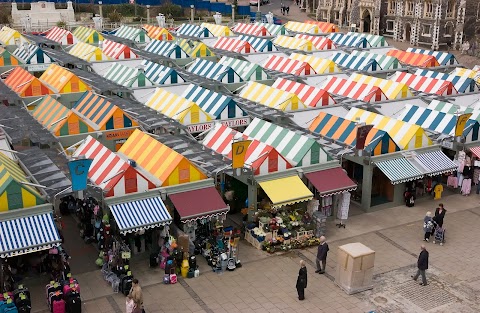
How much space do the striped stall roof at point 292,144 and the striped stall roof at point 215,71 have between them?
8.51 meters

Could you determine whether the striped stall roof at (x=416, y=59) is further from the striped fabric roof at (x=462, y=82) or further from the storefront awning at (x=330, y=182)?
the storefront awning at (x=330, y=182)

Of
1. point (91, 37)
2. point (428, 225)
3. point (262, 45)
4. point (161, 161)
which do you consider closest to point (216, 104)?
point (161, 161)

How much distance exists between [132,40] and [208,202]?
3000cm

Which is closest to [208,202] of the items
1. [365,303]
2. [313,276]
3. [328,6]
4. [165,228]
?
[165,228]

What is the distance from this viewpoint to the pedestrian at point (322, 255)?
1675 centimetres

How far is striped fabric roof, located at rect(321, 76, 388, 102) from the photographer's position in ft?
91.6

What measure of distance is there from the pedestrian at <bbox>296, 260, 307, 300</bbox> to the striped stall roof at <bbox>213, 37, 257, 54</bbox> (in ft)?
86.9

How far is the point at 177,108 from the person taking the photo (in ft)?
81.9

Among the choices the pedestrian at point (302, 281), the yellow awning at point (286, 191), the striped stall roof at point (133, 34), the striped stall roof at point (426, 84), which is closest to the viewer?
the pedestrian at point (302, 281)

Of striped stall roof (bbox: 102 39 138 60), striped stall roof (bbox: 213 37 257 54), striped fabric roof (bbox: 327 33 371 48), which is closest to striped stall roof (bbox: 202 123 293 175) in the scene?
striped stall roof (bbox: 102 39 138 60)

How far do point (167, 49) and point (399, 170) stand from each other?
21736 millimetres

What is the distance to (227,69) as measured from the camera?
100 feet

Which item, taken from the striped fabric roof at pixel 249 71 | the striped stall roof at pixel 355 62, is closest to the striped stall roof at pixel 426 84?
the striped stall roof at pixel 355 62

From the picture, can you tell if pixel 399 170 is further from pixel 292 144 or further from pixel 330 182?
pixel 292 144
